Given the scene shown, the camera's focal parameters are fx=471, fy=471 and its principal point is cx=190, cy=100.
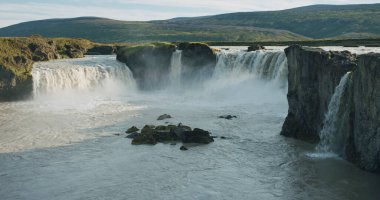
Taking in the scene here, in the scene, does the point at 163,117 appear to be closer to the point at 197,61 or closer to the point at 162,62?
the point at 197,61

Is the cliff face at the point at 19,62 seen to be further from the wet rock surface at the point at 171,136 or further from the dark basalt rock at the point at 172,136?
the dark basalt rock at the point at 172,136

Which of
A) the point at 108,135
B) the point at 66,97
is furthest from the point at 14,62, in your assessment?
the point at 108,135

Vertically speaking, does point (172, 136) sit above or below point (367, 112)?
below

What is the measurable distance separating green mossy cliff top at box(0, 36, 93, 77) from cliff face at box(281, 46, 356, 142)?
4044 cm

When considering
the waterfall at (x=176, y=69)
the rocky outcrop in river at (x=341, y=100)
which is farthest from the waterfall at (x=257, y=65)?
the rocky outcrop in river at (x=341, y=100)

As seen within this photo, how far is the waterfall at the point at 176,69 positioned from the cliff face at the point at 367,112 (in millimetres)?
49462

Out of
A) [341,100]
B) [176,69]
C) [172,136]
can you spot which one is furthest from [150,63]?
[341,100]

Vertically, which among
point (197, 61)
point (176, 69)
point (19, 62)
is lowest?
point (176, 69)

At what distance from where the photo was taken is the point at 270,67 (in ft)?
221

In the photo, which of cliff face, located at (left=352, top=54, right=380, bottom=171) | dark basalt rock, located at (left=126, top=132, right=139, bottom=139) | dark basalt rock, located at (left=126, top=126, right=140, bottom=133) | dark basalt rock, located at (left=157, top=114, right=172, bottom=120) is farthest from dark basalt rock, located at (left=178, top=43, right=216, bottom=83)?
cliff face, located at (left=352, top=54, right=380, bottom=171)

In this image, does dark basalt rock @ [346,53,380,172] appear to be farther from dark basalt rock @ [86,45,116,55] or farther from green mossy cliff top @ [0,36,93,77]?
dark basalt rock @ [86,45,116,55]

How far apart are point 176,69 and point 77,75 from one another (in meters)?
17.1

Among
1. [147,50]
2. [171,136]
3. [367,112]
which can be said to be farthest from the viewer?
[147,50]

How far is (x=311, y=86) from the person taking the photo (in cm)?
3972
